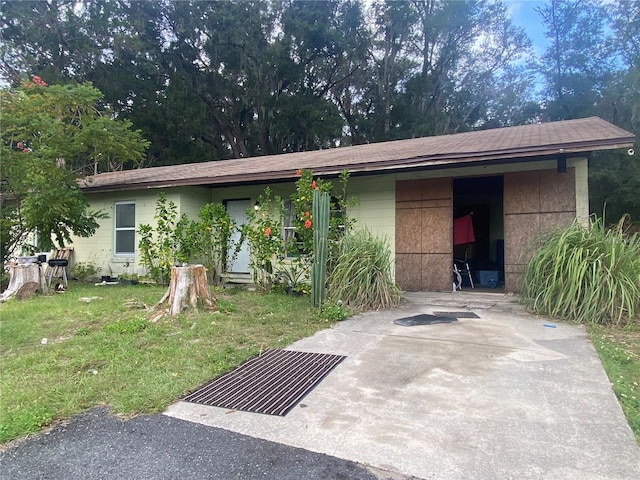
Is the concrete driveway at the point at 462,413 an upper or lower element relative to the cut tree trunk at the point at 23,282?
lower

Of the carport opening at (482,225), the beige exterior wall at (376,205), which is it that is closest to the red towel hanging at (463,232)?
the carport opening at (482,225)

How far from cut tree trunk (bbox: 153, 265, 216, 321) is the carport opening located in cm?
643

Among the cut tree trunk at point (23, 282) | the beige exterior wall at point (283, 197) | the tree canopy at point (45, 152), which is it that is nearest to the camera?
the cut tree trunk at point (23, 282)

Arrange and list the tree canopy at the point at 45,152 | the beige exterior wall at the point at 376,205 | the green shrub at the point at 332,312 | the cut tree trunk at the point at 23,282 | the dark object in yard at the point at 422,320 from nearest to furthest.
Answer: the dark object in yard at the point at 422,320 < the green shrub at the point at 332,312 < the cut tree trunk at the point at 23,282 < the tree canopy at the point at 45,152 < the beige exterior wall at the point at 376,205

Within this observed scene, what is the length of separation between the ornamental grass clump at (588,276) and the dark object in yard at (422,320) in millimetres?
1409

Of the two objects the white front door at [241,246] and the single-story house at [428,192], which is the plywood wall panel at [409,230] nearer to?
the single-story house at [428,192]

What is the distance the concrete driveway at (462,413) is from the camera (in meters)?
2.22

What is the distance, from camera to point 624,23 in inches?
829

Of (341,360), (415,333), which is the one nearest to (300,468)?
(341,360)

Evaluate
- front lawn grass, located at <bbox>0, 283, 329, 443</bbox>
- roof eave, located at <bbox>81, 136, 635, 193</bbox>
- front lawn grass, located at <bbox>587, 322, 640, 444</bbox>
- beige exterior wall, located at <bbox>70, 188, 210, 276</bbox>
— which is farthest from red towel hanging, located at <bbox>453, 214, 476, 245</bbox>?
beige exterior wall, located at <bbox>70, 188, 210, 276</bbox>

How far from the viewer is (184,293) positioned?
235 inches

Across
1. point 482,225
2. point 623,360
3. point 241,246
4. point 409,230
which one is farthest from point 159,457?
point 482,225

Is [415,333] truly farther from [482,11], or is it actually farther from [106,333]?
[482,11]

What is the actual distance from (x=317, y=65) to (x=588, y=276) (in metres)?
22.5
